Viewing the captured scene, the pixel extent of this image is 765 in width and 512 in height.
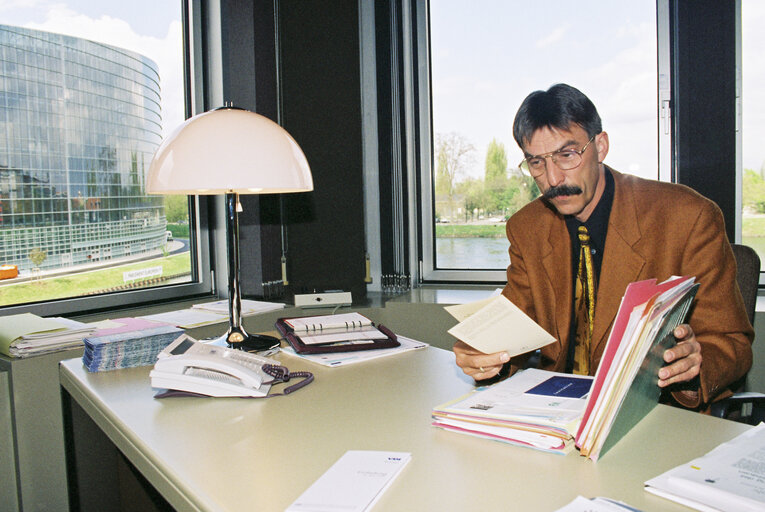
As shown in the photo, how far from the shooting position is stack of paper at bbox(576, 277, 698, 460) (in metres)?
0.84

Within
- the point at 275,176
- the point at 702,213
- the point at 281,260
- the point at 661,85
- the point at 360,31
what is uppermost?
the point at 360,31

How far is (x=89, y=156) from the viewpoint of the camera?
7.72 feet

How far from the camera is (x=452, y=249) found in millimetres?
3107

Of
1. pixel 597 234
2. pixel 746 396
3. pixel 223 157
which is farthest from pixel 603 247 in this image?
pixel 223 157

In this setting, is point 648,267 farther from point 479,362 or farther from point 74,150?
point 74,150

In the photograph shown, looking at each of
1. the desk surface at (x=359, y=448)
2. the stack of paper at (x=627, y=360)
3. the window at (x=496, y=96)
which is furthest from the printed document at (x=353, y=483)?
the window at (x=496, y=96)

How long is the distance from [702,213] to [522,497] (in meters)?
1.07

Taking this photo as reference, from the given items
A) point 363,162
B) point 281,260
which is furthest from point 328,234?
point 363,162

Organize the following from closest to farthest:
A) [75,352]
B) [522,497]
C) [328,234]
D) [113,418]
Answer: [522,497]
[113,418]
[75,352]
[328,234]

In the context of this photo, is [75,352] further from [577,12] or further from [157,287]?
[577,12]

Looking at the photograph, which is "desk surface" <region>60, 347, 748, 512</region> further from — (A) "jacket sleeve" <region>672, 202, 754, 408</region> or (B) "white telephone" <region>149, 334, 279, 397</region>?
(A) "jacket sleeve" <region>672, 202, 754, 408</region>

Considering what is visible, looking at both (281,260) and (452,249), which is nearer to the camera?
(281,260)

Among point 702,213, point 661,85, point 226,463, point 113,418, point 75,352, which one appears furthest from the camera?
point 661,85

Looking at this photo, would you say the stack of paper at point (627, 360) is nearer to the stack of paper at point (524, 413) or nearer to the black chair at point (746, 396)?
the stack of paper at point (524, 413)
